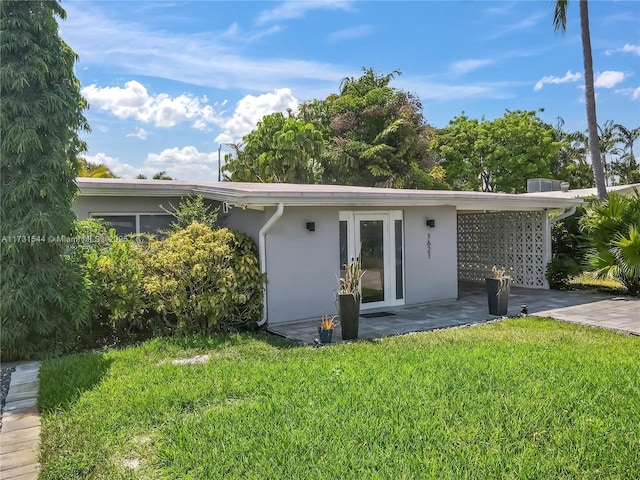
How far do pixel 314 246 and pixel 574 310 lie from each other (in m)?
6.11

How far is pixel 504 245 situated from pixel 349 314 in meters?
9.51

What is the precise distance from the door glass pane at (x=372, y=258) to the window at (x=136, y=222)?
4431mm

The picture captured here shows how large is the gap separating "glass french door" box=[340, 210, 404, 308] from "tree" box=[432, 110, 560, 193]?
1046 inches

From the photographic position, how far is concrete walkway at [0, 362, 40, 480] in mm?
3840

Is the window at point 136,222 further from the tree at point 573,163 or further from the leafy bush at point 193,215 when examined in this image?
the tree at point 573,163

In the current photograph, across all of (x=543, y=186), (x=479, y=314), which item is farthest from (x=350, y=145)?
(x=479, y=314)

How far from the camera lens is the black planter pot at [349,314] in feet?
26.4

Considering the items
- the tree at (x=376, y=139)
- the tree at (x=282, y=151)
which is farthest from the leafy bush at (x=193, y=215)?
the tree at (x=376, y=139)

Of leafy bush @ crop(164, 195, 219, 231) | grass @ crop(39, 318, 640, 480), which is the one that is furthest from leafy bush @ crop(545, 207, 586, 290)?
leafy bush @ crop(164, 195, 219, 231)

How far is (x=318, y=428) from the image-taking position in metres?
4.27

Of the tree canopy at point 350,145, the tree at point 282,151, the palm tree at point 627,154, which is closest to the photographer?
the tree at point 282,151

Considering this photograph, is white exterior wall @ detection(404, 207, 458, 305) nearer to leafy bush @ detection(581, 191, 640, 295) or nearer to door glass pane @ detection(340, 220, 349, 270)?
door glass pane @ detection(340, 220, 349, 270)

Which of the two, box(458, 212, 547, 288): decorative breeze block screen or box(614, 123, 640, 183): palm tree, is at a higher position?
box(614, 123, 640, 183): palm tree

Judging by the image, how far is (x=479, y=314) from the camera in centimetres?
1027
